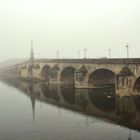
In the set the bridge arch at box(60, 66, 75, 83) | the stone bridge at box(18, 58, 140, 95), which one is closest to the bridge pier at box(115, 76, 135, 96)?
the stone bridge at box(18, 58, 140, 95)

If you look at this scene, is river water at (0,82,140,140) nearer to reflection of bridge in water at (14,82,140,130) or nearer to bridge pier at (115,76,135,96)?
reflection of bridge in water at (14,82,140,130)

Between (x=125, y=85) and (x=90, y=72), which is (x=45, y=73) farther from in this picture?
(x=125, y=85)

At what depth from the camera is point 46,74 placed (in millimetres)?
90312

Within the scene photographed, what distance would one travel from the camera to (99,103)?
49250mm

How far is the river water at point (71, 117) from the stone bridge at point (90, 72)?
3.31 meters

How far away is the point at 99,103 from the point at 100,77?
55.9 feet

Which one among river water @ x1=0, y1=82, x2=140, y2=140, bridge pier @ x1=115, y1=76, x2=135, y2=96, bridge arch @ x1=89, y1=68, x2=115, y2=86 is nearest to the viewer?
river water @ x1=0, y1=82, x2=140, y2=140

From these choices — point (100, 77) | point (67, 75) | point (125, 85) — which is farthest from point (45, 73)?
point (125, 85)

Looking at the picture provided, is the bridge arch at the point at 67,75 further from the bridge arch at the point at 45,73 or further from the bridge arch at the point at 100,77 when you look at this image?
the bridge arch at the point at 45,73

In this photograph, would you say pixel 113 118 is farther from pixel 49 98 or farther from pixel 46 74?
pixel 46 74

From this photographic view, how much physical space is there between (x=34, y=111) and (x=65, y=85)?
96.8 ft

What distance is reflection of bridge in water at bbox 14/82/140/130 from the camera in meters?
39.1

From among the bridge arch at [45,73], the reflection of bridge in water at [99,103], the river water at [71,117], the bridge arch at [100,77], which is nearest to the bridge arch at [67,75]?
the reflection of bridge in water at [99,103]

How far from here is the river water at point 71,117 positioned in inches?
1266
